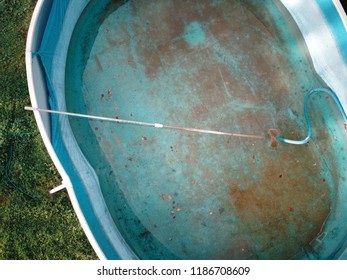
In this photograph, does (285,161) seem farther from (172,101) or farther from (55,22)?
(55,22)

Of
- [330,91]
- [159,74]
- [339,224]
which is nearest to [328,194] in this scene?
[339,224]

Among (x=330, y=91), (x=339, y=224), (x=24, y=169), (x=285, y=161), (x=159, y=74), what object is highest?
(x=159, y=74)

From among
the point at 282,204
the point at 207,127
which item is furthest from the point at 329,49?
the point at 282,204

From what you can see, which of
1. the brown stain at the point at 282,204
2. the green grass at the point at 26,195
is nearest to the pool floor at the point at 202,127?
the brown stain at the point at 282,204

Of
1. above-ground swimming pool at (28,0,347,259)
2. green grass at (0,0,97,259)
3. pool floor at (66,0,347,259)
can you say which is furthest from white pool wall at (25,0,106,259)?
green grass at (0,0,97,259)

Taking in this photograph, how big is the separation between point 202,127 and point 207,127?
0.27 feet

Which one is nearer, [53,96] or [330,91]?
[53,96]

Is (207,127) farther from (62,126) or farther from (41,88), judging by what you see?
(41,88)

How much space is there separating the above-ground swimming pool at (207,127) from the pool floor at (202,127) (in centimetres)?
2

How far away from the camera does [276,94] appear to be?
643cm

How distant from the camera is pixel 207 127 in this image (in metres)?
6.35

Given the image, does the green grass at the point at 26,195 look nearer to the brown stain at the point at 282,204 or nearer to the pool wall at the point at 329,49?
the brown stain at the point at 282,204

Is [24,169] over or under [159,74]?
under

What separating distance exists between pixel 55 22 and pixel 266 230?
446 centimetres
